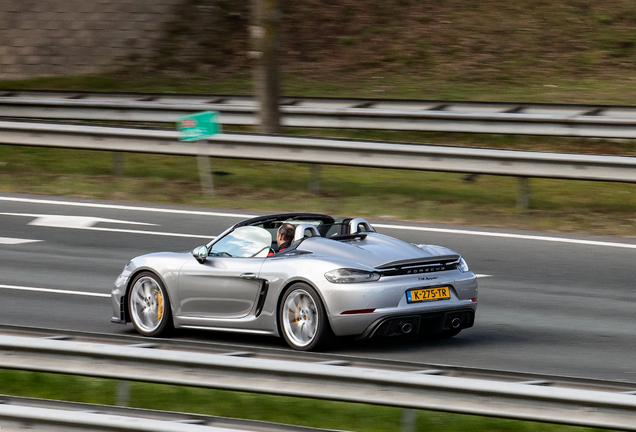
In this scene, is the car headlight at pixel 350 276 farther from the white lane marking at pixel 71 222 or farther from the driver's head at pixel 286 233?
the white lane marking at pixel 71 222

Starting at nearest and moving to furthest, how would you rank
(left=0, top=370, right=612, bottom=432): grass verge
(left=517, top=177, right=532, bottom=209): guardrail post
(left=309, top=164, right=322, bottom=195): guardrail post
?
(left=0, top=370, right=612, bottom=432): grass verge → (left=517, top=177, right=532, bottom=209): guardrail post → (left=309, top=164, right=322, bottom=195): guardrail post

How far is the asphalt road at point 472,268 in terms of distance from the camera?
342 inches

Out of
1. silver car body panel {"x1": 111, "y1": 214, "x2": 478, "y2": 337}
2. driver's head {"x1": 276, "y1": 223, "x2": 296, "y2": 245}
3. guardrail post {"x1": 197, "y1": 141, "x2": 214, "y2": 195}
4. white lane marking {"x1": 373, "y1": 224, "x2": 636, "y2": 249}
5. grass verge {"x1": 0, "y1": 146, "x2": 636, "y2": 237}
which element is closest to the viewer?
silver car body panel {"x1": 111, "y1": 214, "x2": 478, "y2": 337}

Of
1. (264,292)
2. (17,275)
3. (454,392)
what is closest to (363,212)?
(17,275)

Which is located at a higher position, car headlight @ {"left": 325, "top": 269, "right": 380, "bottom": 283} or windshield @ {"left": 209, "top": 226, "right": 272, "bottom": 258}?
windshield @ {"left": 209, "top": 226, "right": 272, "bottom": 258}

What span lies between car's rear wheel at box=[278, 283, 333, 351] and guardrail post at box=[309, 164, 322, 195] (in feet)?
23.9

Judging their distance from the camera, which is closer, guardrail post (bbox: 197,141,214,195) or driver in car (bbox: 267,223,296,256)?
driver in car (bbox: 267,223,296,256)

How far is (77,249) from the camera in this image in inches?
522

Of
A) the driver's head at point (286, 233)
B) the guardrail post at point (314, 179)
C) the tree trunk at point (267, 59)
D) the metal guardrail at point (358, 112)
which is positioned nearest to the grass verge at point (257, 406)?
the driver's head at point (286, 233)

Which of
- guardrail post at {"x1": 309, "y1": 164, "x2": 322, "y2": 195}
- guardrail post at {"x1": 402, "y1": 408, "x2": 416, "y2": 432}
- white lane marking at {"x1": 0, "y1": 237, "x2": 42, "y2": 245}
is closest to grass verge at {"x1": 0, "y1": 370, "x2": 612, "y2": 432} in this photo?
guardrail post at {"x1": 402, "y1": 408, "x2": 416, "y2": 432}

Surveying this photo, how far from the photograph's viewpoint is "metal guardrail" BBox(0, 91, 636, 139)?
707 inches

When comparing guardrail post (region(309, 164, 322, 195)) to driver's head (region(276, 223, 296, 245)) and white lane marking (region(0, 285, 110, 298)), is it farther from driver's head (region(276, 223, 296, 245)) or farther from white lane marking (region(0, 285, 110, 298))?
driver's head (region(276, 223, 296, 245))

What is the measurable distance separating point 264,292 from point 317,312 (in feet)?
2.19

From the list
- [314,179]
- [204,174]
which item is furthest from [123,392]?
[204,174]
